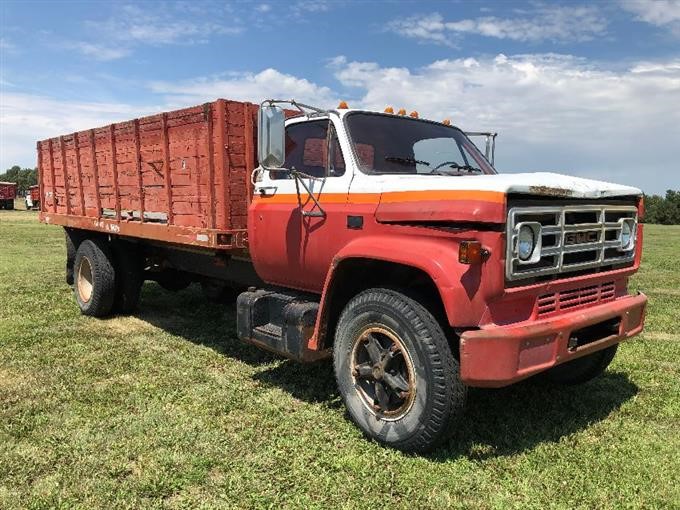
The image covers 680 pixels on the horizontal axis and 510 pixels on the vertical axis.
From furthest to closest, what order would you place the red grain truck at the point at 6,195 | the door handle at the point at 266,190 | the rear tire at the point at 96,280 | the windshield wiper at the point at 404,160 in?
the red grain truck at the point at 6,195 < the rear tire at the point at 96,280 < the door handle at the point at 266,190 < the windshield wiper at the point at 404,160

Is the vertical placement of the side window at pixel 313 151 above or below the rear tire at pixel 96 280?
above

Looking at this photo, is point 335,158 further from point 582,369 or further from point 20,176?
point 20,176

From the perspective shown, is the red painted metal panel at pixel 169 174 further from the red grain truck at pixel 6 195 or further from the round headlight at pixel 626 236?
the red grain truck at pixel 6 195

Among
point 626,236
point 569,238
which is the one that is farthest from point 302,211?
point 626,236

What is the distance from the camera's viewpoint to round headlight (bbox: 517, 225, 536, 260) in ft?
10.6

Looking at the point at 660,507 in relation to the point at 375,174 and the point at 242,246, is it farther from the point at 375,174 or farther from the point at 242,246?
the point at 242,246

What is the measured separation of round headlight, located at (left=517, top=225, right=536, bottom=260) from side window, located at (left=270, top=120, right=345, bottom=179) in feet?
4.57

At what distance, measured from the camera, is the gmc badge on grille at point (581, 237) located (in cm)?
353

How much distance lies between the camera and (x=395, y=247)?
350 cm

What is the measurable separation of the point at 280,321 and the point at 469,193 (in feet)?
6.40

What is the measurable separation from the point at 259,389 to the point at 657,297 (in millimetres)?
6559

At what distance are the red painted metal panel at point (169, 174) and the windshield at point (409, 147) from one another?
113cm

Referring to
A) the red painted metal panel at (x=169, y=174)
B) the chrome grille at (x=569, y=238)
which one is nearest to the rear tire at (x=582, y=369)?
the chrome grille at (x=569, y=238)

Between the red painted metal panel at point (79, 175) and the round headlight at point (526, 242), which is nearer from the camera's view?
the round headlight at point (526, 242)
